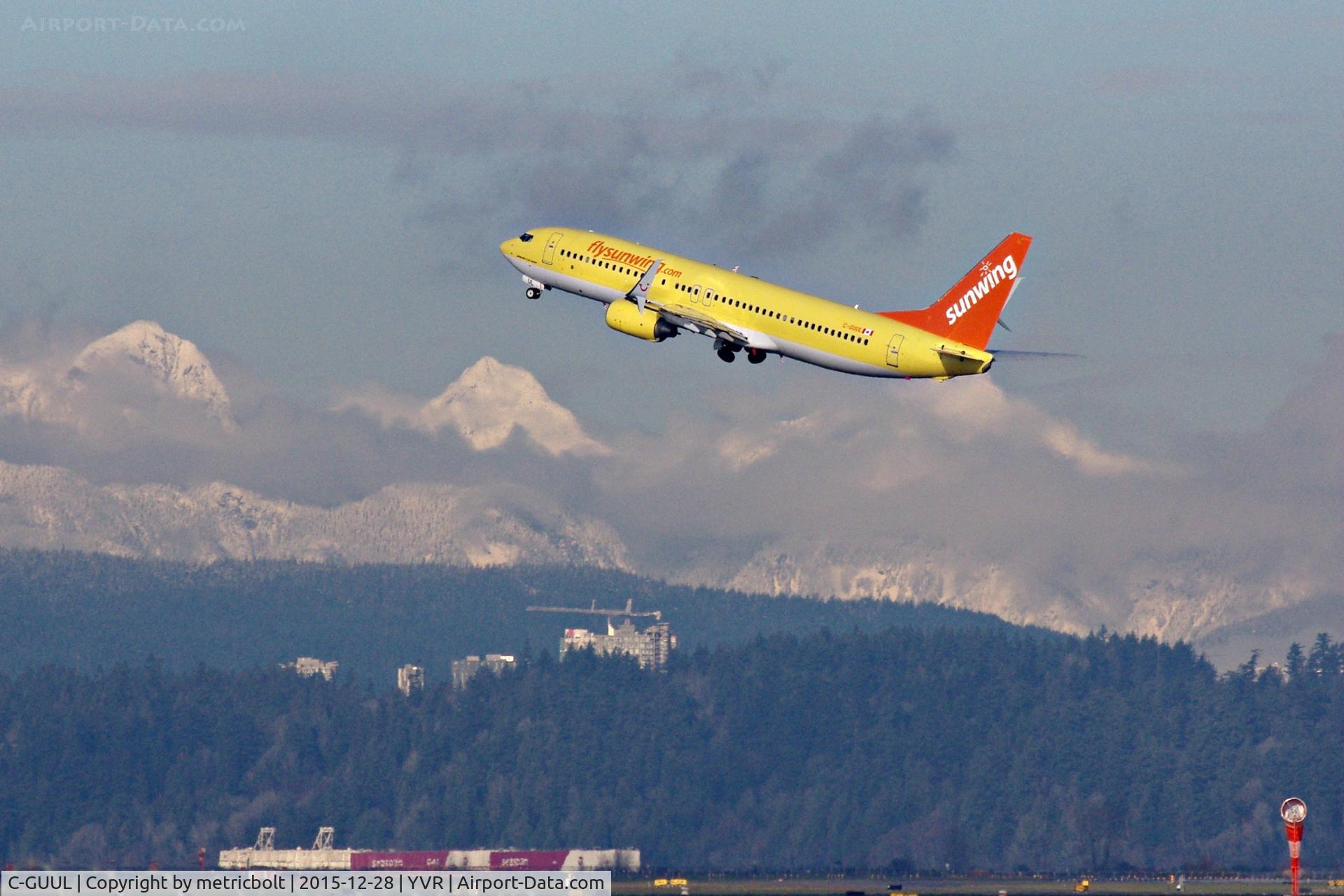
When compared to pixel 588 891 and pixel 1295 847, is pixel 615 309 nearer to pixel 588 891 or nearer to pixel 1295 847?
pixel 588 891

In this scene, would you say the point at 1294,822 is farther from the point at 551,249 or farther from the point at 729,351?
the point at 551,249

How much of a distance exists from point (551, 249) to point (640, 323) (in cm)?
1480

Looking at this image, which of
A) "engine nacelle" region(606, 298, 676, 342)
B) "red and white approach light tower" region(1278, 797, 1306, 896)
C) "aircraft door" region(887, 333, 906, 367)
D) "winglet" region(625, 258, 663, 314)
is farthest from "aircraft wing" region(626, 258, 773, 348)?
"red and white approach light tower" region(1278, 797, 1306, 896)

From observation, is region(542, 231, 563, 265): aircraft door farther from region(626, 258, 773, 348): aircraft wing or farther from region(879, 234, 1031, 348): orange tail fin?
region(879, 234, 1031, 348): orange tail fin

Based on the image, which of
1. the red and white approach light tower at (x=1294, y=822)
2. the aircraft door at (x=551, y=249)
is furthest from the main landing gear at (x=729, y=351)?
the red and white approach light tower at (x=1294, y=822)

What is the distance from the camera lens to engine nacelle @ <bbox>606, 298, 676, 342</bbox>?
512ft

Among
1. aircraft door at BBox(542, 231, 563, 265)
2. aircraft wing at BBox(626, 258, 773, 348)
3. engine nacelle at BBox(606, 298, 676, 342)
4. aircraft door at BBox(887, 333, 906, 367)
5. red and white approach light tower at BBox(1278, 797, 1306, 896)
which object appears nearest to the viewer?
red and white approach light tower at BBox(1278, 797, 1306, 896)

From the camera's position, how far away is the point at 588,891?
448 feet

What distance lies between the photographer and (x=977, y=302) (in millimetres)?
156250

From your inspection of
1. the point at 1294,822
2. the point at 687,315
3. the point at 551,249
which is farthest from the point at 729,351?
the point at 1294,822

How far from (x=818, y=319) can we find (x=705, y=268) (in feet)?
30.9

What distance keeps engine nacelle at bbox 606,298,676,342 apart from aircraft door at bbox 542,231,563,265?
12.1 meters

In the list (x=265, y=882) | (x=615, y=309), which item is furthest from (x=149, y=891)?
Answer: (x=615, y=309)

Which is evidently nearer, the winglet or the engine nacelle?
the engine nacelle
